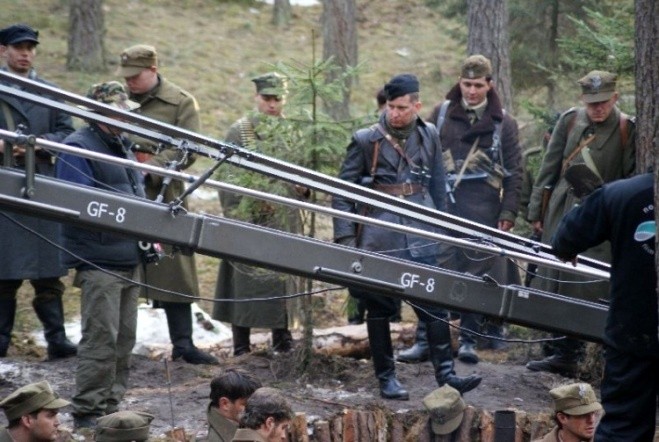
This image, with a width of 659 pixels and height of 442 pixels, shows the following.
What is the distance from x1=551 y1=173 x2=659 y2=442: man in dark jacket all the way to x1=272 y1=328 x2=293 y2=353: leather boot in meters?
4.09

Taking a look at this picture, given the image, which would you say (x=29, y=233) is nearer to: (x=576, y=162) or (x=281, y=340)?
(x=281, y=340)

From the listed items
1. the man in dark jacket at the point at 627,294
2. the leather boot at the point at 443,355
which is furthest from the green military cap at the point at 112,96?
the man in dark jacket at the point at 627,294

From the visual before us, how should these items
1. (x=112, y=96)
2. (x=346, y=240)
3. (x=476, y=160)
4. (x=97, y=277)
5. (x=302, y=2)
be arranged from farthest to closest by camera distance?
(x=302, y=2)
(x=476, y=160)
(x=346, y=240)
(x=112, y=96)
(x=97, y=277)

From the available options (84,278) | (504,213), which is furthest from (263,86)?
(84,278)

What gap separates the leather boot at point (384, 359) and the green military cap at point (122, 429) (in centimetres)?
265

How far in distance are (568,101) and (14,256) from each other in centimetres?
987

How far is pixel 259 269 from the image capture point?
997 centimetres

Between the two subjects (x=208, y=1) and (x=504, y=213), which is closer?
(x=504, y=213)

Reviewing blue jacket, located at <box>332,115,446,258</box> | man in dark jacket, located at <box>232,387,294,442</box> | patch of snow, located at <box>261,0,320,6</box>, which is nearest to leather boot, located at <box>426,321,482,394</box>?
blue jacket, located at <box>332,115,446,258</box>

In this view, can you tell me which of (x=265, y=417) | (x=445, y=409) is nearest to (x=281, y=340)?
(x=445, y=409)

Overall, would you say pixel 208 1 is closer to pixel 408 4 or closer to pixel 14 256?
pixel 408 4

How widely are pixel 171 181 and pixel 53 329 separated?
1439 millimetres

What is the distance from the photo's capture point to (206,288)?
13914 millimetres

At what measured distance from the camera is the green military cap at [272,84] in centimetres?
960
